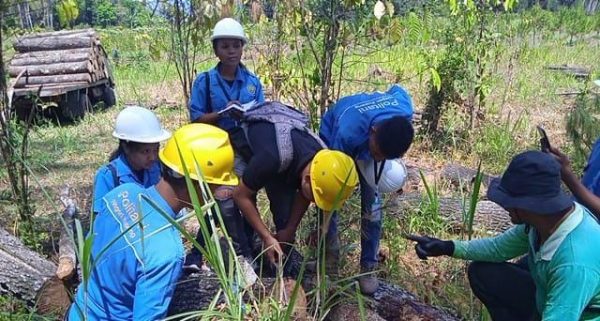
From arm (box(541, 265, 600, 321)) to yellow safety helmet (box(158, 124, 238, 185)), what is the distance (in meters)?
1.14

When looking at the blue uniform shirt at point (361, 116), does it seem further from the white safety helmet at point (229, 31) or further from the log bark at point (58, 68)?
the log bark at point (58, 68)

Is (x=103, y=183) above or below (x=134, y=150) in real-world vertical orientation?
below

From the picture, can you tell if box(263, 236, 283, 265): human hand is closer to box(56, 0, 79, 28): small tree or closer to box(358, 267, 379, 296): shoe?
box(358, 267, 379, 296): shoe

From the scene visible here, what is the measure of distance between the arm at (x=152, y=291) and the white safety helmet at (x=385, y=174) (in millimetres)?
1368

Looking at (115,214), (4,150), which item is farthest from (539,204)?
(4,150)

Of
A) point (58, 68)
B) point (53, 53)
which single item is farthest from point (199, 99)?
point (53, 53)

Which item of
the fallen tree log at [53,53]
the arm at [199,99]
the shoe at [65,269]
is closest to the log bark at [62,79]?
the fallen tree log at [53,53]

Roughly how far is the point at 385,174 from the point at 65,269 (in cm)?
169

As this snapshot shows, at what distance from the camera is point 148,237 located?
1836 mm

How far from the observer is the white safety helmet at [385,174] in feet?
9.95

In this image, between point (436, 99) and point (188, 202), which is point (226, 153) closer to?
point (188, 202)

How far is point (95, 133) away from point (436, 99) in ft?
12.3

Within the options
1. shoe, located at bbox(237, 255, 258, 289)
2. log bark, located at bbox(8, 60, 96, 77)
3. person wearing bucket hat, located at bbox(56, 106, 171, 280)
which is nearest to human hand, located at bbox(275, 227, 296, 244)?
shoe, located at bbox(237, 255, 258, 289)

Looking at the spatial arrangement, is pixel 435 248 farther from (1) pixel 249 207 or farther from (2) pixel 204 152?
(2) pixel 204 152
